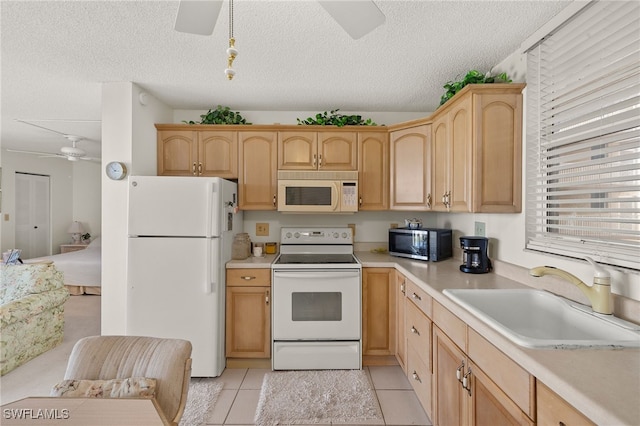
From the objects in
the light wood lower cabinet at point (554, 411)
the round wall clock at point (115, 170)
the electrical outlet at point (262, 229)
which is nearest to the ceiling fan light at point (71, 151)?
the round wall clock at point (115, 170)

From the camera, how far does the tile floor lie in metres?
1.91

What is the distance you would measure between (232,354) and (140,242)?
1194 millimetres

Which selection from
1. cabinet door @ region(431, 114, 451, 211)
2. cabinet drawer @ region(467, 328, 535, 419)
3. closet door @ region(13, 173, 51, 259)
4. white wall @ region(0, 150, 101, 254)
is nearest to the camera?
cabinet drawer @ region(467, 328, 535, 419)

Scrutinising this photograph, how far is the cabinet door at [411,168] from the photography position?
102 inches

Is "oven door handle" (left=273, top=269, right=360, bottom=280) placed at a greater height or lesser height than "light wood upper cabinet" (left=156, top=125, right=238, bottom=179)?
lesser

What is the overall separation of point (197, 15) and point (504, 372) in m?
1.84

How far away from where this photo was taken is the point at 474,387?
4.11 feet

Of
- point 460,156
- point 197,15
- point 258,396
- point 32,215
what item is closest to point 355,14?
point 197,15

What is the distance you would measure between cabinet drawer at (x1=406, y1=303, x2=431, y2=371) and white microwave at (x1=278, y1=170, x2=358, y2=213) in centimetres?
109

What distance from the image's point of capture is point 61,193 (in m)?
5.91

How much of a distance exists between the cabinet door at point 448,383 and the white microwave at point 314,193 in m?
1.40

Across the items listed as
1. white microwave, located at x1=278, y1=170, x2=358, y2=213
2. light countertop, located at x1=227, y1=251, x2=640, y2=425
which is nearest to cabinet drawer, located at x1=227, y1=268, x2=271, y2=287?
white microwave, located at x1=278, y1=170, x2=358, y2=213

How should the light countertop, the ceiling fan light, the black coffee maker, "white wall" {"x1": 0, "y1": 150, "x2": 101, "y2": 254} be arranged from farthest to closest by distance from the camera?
A: "white wall" {"x1": 0, "y1": 150, "x2": 101, "y2": 254} < the ceiling fan light < the black coffee maker < the light countertop

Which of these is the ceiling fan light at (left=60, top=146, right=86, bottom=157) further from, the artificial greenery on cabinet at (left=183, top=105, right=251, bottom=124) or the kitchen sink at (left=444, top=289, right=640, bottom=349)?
the kitchen sink at (left=444, top=289, right=640, bottom=349)
